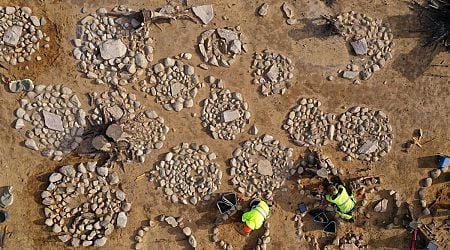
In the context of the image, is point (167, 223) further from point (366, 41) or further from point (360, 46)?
point (366, 41)

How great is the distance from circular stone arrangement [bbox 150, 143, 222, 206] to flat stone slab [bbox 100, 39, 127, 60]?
5.91 ft

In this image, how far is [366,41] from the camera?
31.2 feet

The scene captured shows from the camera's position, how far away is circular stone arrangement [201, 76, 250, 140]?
948 cm

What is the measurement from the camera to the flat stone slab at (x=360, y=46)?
9.49 metres

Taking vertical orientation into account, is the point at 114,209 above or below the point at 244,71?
below

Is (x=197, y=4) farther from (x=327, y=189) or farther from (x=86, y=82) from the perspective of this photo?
(x=327, y=189)

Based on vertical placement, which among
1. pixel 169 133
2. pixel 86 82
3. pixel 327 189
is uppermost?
pixel 86 82

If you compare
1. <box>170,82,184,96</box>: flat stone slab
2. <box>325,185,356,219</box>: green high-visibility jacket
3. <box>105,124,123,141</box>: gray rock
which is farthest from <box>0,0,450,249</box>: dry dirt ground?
<box>105,124,123,141</box>: gray rock

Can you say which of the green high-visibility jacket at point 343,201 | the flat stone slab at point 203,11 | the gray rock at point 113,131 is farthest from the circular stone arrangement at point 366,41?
the gray rock at point 113,131

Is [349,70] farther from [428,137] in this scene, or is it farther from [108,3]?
[108,3]

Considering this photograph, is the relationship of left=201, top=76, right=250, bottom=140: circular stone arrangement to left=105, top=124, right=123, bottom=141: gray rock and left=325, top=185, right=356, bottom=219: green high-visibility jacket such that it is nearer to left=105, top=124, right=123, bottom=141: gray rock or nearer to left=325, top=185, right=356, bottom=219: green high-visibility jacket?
left=105, top=124, right=123, bottom=141: gray rock

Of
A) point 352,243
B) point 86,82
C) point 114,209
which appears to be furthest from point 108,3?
point 352,243

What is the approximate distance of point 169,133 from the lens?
9500 millimetres

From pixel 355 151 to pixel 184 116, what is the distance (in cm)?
291
